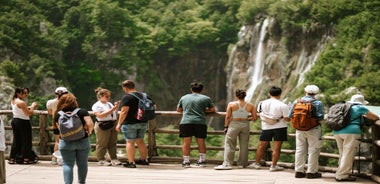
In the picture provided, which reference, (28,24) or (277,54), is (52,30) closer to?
(28,24)

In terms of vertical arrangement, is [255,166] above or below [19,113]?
below

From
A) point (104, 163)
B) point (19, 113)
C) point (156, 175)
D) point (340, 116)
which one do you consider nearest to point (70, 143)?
point (156, 175)

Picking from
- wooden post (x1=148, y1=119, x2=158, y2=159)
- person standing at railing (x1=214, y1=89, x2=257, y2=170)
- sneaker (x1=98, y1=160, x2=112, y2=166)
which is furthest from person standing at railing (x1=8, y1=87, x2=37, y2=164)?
person standing at railing (x1=214, y1=89, x2=257, y2=170)

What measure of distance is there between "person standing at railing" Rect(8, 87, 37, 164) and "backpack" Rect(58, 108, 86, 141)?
3.02 m

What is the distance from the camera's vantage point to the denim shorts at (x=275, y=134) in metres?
10.3

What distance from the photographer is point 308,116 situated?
9.38 metres

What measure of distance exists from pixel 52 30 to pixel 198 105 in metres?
45.8

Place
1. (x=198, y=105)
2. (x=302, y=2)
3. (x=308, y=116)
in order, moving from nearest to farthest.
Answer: (x=308, y=116) → (x=198, y=105) → (x=302, y=2)

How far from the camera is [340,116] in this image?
9.07 metres

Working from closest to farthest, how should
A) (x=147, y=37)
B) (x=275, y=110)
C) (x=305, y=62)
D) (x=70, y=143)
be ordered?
(x=70, y=143) < (x=275, y=110) < (x=305, y=62) < (x=147, y=37)

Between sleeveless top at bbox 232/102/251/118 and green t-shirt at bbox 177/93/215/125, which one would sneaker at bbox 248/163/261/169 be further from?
green t-shirt at bbox 177/93/215/125

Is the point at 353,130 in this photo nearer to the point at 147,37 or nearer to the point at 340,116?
the point at 340,116

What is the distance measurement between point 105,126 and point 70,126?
10.4 feet

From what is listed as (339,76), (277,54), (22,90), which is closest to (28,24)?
(277,54)
